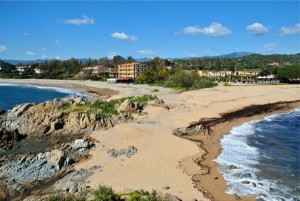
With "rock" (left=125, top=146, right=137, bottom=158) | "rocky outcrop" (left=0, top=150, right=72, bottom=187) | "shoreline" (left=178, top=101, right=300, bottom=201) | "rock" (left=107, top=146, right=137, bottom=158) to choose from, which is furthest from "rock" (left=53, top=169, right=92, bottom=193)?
"shoreline" (left=178, top=101, right=300, bottom=201)

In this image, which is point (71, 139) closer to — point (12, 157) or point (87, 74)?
point (12, 157)

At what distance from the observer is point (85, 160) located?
24.2 meters

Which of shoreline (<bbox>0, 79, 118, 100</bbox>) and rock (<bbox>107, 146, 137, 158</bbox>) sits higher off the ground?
A: rock (<bbox>107, 146, 137, 158</bbox>)

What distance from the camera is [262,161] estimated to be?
82.6ft

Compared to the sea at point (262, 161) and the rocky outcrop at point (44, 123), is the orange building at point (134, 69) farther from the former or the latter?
the rocky outcrop at point (44, 123)

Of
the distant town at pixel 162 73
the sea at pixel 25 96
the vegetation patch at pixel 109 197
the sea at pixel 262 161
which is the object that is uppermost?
the distant town at pixel 162 73

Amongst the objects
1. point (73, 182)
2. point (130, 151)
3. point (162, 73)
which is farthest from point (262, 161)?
point (162, 73)

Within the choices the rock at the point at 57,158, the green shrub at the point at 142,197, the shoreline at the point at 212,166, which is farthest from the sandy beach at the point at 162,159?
the green shrub at the point at 142,197

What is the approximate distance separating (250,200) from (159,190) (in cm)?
446

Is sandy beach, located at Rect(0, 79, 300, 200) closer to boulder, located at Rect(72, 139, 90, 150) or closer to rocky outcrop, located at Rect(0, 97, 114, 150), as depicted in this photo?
boulder, located at Rect(72, 139, 90, 150)

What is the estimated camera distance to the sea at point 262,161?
65.4 feet

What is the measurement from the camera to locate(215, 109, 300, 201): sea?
65.4ft

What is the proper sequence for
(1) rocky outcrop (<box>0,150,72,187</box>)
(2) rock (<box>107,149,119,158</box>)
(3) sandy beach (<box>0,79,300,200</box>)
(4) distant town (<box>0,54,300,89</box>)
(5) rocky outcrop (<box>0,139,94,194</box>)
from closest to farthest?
1. (3) sandy beach (<box>0,79,300,200</box>)
2. (5) rocky outcrop (<box>0,139,94,194</box>)
3. (1) rocky outcrop (<box>0,150,72,187</box>)
4. (2) rock (<box>107,149,119,158</box>)
5. (4) distant town (<box>0,54,300,89</box>)

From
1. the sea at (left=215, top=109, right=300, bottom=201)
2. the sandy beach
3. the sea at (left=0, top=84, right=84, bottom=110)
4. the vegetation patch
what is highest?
the vegetation patch
